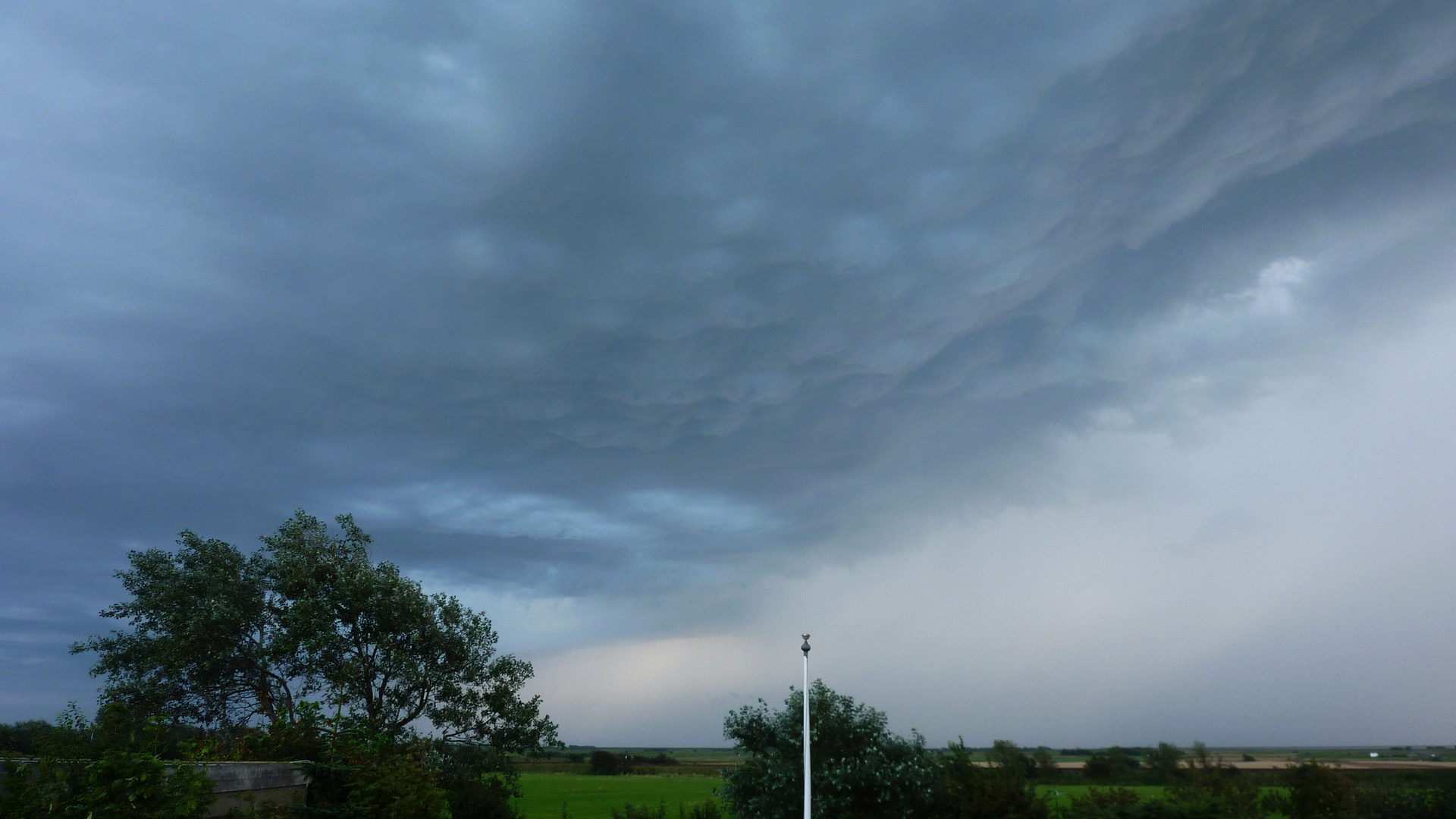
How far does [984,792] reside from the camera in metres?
35.0

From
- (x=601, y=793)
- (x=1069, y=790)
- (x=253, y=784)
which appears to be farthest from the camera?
(x=601, y=793)

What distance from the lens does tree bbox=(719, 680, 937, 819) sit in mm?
34125

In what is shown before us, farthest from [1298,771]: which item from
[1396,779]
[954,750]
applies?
[954,750]

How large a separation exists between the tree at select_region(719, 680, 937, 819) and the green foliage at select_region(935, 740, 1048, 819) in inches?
34.4

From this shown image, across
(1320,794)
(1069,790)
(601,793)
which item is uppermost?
(1320,794)

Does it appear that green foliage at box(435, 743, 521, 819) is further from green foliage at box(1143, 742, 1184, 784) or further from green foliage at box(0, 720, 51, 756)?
green foliage at box(1143, 742, 1184, 784)

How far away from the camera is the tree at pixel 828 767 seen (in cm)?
3412

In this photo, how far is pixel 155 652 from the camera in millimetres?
35656

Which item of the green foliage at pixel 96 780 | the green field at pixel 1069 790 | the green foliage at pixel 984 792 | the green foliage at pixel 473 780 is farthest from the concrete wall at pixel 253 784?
the green field at pixel 1069 790

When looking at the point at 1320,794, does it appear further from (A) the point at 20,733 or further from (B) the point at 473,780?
(A) the point at 20,733

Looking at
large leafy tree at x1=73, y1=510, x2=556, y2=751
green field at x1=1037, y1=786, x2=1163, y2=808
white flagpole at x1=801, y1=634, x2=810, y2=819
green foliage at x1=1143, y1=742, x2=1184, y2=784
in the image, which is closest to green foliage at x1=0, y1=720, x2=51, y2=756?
large leafy tree at x1=73, y1=510, x2=556, y2=751

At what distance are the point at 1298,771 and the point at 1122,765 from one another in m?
35.3

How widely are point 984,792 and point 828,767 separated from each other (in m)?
7.14

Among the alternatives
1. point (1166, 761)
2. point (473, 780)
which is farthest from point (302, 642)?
point (1166, 761)
